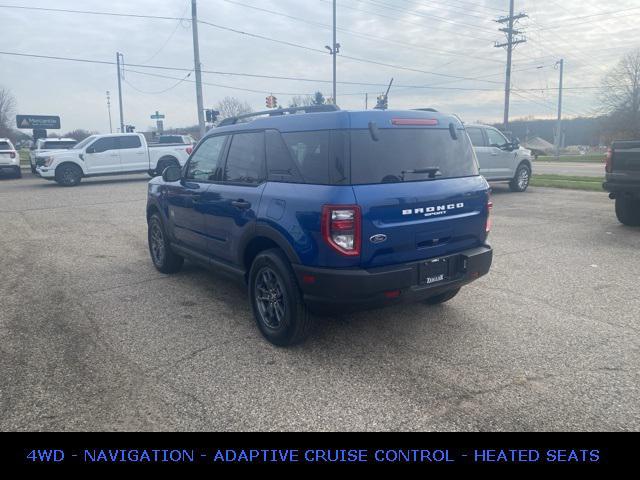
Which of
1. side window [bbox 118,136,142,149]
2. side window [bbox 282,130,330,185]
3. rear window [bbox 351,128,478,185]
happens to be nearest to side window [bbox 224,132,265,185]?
side window [bbox 282,130,330,185]

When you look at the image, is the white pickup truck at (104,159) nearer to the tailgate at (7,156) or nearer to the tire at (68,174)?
the tire at (68,174)

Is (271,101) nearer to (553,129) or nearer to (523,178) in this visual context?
(523,178)

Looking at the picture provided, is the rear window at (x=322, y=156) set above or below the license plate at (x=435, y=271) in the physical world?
above

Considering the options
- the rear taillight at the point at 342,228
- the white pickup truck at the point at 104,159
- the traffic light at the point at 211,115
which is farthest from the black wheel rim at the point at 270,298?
the traffic light at the point at 211,115

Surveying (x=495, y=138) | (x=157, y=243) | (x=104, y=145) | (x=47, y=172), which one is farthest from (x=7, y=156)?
(x=495, y=138)

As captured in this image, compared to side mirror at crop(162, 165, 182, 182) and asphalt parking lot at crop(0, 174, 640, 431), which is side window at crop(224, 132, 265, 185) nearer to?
side mirror at crop(162, 165, 182, 182)

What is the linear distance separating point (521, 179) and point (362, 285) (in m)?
12.9

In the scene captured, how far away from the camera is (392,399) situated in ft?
11.1

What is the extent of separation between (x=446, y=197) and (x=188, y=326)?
2672 millimetres

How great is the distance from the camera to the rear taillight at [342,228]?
11.8 ft

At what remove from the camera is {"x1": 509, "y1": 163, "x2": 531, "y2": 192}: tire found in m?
14.9

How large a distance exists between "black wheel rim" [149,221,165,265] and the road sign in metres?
41.9

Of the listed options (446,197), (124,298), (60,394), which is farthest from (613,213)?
(60,394)

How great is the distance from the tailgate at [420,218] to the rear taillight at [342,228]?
0.18 ft
